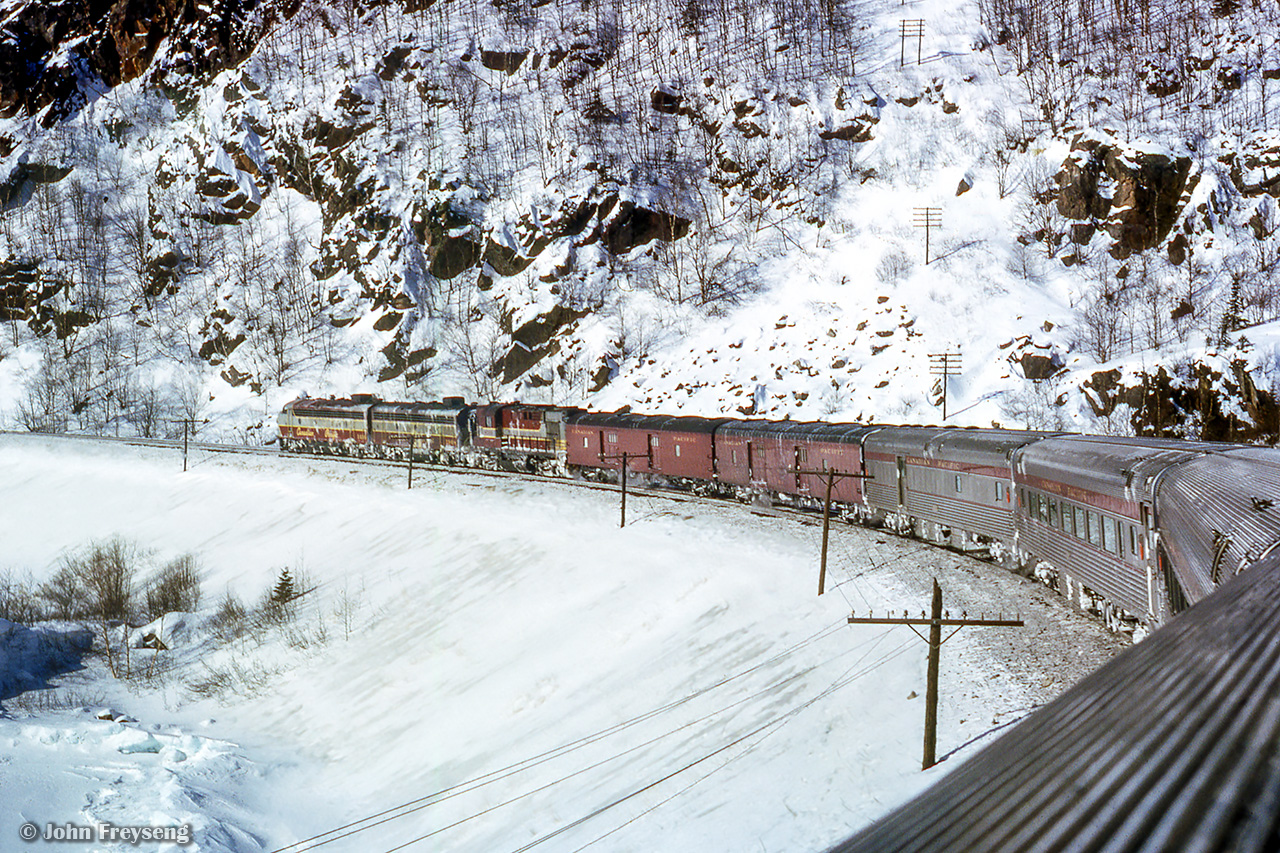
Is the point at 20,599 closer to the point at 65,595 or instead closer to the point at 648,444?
the point at 65,595

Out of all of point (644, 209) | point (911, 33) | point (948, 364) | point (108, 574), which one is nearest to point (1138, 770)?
point (108, 574)

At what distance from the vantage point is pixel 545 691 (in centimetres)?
2677

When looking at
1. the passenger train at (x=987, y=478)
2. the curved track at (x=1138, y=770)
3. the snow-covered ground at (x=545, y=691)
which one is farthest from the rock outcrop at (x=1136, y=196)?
the curved track at (x=1138, y=770)

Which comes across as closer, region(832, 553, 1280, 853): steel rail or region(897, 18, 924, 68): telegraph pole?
region(832, 553, 1280, 853): steel rail

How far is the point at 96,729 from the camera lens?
92.2 ft

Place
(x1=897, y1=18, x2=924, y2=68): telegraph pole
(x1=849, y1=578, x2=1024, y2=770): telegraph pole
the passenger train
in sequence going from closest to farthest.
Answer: (x1=849, y1=578, x2=1024, y2=770): telegraph pole
the passenger train
(x1=897, y1=18, x2=924, y2=68): telegraph pole

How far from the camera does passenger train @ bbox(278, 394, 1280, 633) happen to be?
14.1 m

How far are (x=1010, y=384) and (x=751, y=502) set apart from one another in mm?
29239

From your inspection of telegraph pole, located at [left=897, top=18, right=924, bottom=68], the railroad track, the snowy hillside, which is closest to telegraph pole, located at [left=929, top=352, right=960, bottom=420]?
the snowy hillside

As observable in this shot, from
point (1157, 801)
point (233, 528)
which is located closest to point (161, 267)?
point (233, 528)

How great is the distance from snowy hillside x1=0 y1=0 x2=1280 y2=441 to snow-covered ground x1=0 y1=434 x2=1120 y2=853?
31336mm

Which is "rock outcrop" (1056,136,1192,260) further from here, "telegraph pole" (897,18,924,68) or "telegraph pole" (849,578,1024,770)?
"telegraph pole" (849,578,1024,770)

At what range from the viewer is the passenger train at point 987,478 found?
1409 cm

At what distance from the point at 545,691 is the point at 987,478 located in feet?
49.8
